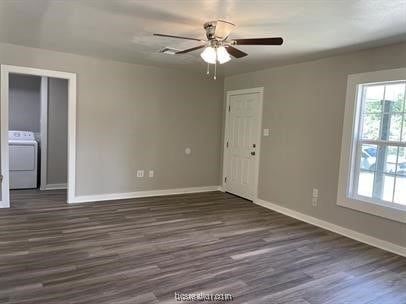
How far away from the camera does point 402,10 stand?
2.45 meters

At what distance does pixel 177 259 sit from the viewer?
3014 mm

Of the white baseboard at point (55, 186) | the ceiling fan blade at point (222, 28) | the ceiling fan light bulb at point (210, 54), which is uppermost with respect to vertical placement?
the ceiling fan blade at point (222, 28)

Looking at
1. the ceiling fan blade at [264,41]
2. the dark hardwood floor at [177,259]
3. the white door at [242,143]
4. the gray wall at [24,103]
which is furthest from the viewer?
the gray wall at [24,103]

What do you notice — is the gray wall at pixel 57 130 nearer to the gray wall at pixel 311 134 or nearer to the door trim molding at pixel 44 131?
the door trim molding at pixel 44 131

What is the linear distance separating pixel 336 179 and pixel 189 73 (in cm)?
325

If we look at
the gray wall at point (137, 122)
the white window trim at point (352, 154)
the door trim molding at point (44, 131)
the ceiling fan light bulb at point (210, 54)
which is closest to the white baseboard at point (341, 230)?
the white window trim at point (352, 154)

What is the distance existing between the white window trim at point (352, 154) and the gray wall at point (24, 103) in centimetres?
594

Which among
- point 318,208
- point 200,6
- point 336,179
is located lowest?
point 318,208

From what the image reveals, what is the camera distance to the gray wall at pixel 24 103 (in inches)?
251

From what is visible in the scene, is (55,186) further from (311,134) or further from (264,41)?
(264,41)

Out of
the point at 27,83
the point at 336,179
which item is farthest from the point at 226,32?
the point at 27,83

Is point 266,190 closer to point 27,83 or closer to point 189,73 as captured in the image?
point 189,73

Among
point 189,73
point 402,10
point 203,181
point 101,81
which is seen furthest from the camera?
point 203,181

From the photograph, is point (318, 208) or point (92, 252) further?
point (318, 208)
